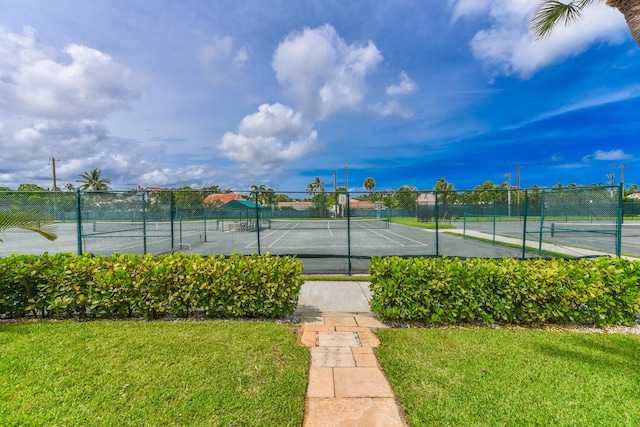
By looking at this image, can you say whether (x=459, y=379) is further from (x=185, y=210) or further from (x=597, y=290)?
(x=185, y=210)

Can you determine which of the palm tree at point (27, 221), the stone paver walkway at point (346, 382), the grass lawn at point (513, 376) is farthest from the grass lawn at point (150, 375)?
the palm tree at point (27, 221)

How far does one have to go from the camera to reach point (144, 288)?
4164 mm

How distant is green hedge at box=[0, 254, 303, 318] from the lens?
4152 mm

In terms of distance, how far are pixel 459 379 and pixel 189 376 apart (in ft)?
8.34

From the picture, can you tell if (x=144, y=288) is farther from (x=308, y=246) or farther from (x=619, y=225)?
(x=619, y=225)

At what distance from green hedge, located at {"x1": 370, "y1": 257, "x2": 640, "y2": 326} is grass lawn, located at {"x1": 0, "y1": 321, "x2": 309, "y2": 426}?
1742mm

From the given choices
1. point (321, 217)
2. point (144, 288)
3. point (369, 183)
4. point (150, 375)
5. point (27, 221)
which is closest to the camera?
point (150, 375)

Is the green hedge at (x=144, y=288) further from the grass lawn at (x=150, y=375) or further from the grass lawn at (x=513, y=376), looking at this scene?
the grass lawn at (x=513, y=376)

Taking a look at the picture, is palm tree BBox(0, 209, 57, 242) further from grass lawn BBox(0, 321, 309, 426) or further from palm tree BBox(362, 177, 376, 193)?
palm tree BBox(362, 177, 376, 193)

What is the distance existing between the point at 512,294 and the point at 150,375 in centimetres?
451

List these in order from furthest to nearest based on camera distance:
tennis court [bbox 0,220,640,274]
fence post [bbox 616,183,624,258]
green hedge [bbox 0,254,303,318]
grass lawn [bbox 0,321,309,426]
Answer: tennis court [bbox 0,220,640,274], fence post [bbox 616,183,624,258], green hedge [bbox 0,254,303,318], grass lawn [bbox 0,321,309,426]

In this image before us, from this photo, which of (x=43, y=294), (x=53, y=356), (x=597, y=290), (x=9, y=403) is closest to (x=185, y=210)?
(x=43, y=294)

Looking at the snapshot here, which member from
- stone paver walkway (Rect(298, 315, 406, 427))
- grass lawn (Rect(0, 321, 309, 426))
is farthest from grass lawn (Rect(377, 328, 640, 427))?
grass lawn (Rect(0, 321, 309, 426))

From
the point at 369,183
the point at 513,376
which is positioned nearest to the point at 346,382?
the point at 513,376
